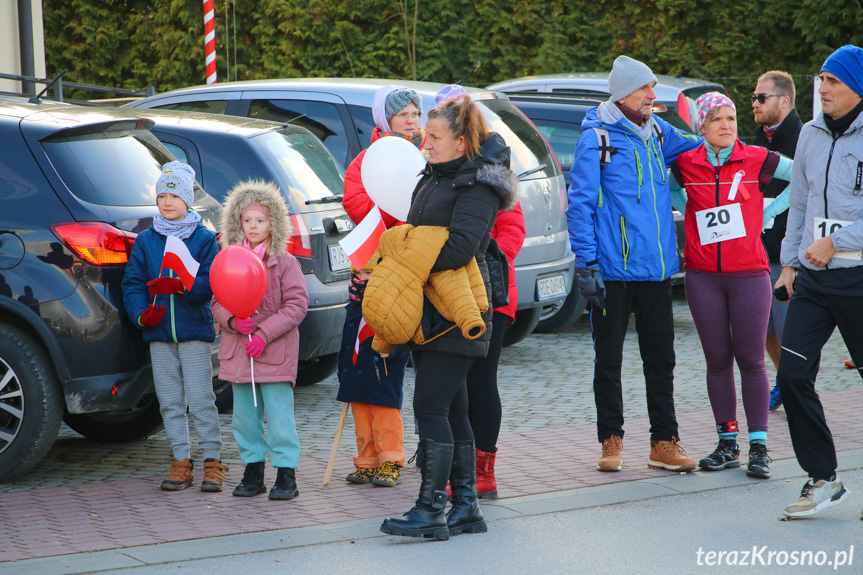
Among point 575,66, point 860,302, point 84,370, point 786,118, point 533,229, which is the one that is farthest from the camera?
point 575,66

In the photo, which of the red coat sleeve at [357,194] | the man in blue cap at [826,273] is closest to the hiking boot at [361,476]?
the red coat sleeve at [357,194]

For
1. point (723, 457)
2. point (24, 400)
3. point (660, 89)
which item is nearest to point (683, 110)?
point (660, 89)

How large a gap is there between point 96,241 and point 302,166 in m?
1.92

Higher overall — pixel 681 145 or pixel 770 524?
pixel 681 145

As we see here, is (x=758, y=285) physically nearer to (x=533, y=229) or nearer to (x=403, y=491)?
(x=403, y=491)

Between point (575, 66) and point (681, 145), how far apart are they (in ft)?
43.9

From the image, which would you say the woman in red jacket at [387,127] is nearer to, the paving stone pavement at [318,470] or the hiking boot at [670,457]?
the paving stone pavement at [318,470]

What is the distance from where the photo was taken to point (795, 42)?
58.5 feet

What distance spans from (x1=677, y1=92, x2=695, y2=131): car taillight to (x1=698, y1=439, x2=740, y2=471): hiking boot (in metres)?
5.57

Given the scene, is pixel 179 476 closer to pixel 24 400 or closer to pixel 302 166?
pixel 24 400

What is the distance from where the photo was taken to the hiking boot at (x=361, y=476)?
19.1ft

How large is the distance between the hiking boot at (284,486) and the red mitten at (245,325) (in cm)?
69

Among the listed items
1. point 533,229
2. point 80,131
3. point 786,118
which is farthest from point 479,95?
point 80,131

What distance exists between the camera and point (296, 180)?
7.02 metres
